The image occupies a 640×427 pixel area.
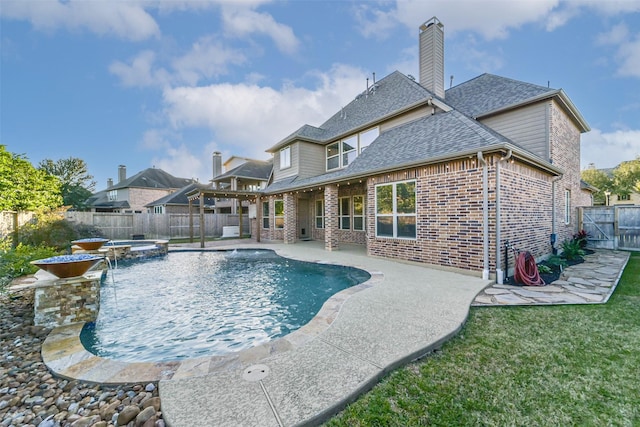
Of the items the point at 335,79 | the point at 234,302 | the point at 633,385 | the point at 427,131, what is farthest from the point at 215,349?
the point at 335,79

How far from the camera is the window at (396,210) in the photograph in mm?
7648

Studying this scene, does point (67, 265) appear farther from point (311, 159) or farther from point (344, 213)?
point (311, 159)

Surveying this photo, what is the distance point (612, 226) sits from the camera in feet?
36.0

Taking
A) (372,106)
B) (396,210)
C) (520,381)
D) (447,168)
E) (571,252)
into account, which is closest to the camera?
(520,381)

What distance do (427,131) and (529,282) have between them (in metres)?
5.40

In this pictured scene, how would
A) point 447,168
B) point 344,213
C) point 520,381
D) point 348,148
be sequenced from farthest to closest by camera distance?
point 344,213 < point 348,148 < point 447,168 < point 520,381

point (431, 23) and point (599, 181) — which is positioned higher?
point (431, 23)

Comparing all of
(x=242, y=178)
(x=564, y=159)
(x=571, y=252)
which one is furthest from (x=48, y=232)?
(x=564, y=159)

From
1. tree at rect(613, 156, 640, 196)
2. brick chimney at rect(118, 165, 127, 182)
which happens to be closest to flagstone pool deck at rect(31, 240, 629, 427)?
tree at rect(613, 156, 640, 196)

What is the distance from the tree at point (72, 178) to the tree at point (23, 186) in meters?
15.8

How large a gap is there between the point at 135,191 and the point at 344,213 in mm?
28416

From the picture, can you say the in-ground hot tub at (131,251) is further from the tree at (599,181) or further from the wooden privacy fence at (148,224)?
the tree at (599,181)

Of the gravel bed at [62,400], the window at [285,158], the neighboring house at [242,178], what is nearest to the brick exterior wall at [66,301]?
the gravel bed at [62,400]

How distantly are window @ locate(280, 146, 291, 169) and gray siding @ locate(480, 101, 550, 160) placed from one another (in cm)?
1007
